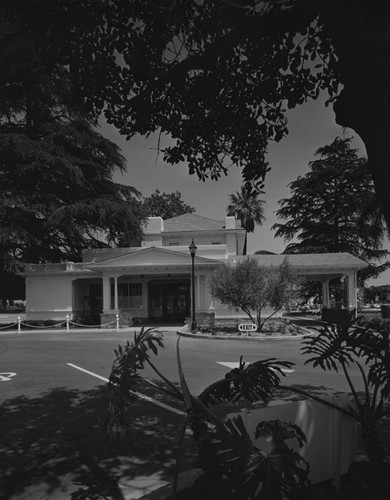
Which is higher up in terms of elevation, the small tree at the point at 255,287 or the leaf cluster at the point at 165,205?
the leaf cluster at the point at 165,205

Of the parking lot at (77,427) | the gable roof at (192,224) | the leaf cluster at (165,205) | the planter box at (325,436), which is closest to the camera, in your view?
the planter box at (325,436)

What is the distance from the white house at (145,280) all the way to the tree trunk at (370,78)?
24573mm

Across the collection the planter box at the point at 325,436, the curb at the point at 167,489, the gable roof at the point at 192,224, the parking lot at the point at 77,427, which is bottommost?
the parking lot at the point at 77,427

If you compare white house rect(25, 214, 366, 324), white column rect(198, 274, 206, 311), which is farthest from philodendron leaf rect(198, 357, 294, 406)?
white column rect(198, 274, 206, 311)

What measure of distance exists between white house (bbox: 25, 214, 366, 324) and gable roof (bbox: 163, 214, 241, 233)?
1.63 metres

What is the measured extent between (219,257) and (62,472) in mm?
26488

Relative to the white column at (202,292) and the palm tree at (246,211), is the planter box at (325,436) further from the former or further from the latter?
the palm tree at (246,211)

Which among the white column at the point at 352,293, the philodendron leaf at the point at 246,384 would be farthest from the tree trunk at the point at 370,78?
the white column at the point at 352,293

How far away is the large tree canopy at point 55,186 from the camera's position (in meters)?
30.5

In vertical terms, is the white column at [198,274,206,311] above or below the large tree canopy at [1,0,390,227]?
below

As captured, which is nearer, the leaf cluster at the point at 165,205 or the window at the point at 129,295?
the window at the point at 129,295

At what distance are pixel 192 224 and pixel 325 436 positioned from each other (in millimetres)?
35245

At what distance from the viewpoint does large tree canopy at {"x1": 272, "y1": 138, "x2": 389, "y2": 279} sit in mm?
45625

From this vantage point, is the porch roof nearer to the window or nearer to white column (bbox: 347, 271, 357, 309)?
white column (bbox: 347, 271, 357, 309)
